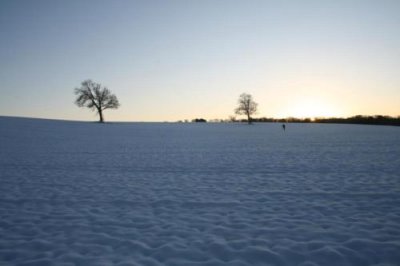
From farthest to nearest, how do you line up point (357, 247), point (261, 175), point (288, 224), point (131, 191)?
point (261, 175), point (131, 191), point (288, 224), point (357, 247)

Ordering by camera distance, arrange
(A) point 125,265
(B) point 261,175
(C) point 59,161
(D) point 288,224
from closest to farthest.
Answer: (A) point 125,265 → (D) point 288,224 → (B) point 261,175 → (C) point 59,161

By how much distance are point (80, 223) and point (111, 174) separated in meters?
6.78

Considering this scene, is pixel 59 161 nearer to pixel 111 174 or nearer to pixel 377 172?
pixel 111 174

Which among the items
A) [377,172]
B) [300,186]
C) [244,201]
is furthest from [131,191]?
[377,172]

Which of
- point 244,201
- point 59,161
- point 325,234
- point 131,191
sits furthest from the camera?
point 59,161

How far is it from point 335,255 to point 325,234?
0.94 m

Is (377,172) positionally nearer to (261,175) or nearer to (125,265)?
(261,175)

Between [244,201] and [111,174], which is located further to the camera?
[111,174]

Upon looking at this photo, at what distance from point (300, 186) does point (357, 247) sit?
17.1ft

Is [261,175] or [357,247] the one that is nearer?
[357,247]

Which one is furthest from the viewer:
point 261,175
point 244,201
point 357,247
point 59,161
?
point 59,161

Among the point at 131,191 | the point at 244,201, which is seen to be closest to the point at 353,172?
the point at 244,201

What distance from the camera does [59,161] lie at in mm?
17859

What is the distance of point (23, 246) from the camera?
5715mm
